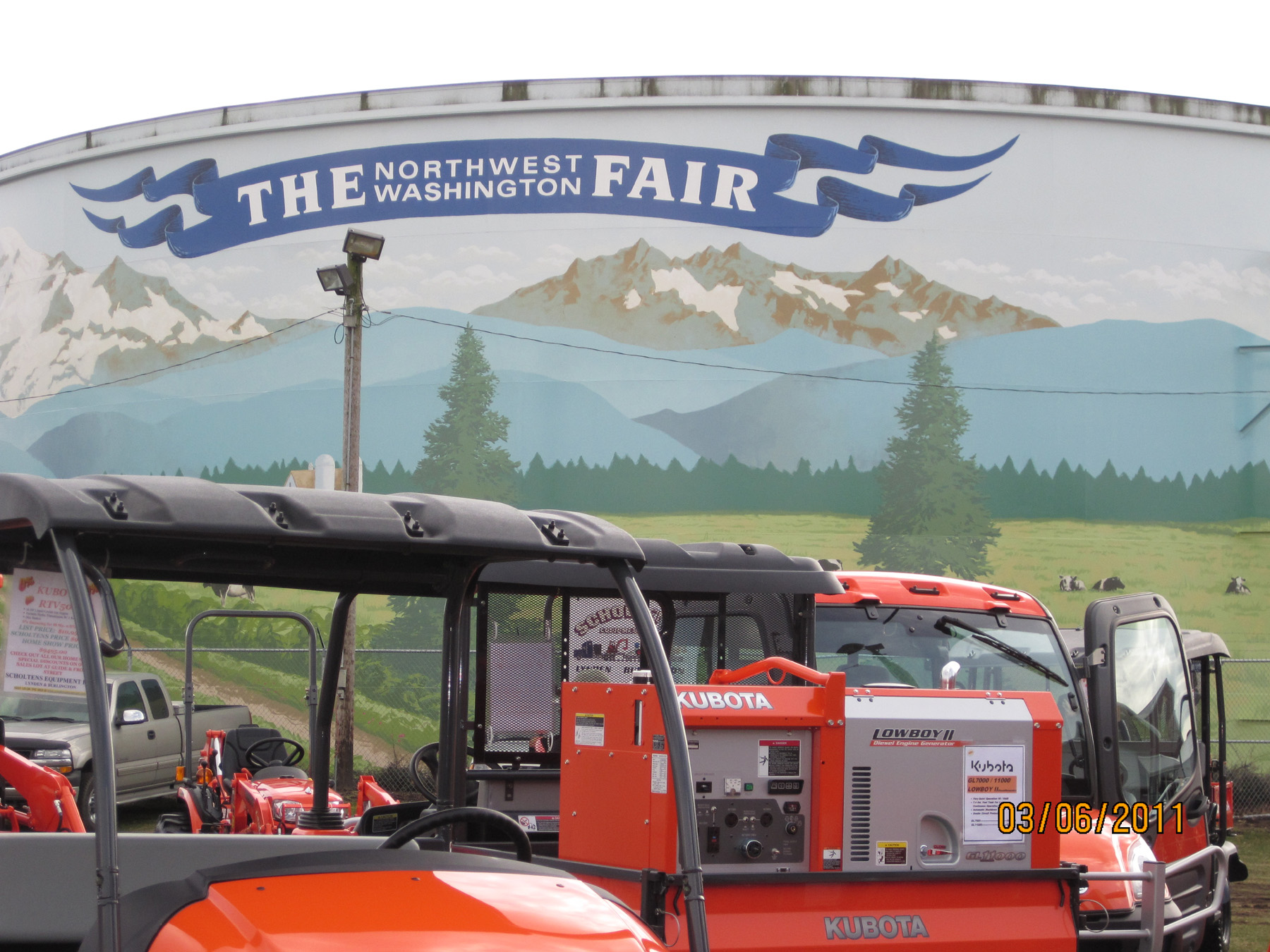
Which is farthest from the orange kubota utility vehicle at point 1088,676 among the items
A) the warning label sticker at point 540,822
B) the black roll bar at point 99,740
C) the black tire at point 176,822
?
the black tire at point 176,822

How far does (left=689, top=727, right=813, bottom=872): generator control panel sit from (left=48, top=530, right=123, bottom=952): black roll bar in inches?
113

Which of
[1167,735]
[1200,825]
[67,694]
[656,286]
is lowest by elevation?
[1200,825]

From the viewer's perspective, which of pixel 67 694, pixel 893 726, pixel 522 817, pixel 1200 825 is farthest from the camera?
pixel 1200 825

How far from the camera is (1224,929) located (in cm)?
814

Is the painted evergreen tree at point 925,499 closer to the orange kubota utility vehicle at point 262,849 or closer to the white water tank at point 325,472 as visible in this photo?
the white water tank at point 325,472

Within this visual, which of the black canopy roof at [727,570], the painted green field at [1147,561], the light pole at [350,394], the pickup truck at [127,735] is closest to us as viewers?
the black canopy roof at [727,570]

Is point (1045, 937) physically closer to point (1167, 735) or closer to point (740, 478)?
point (1167, 735)

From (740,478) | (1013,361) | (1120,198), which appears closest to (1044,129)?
(1120,198)

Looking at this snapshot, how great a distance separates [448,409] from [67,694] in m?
15.8

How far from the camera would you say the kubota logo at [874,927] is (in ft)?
16.6

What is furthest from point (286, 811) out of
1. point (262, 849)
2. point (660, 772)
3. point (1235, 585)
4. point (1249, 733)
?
point (1235, 585)

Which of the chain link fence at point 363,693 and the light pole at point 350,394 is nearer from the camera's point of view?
the light pole at point 350,394

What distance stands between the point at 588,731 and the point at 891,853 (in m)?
1.36

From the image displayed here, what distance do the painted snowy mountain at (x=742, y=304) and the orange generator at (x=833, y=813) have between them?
43.2 ft
